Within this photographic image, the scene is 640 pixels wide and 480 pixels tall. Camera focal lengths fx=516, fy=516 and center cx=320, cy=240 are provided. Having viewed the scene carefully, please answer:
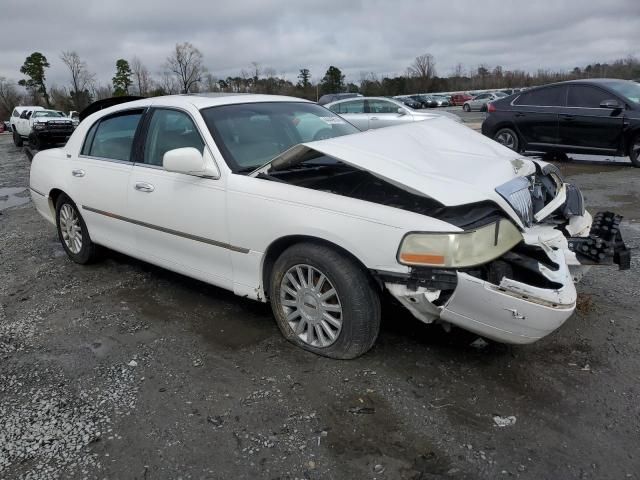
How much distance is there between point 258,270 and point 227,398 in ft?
2.81

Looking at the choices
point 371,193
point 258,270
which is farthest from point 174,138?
point 371,193

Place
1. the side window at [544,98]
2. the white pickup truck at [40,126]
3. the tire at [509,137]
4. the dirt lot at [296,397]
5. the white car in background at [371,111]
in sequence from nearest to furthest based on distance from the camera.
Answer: the dirt lot at [296,397] → the side window at [544,98] → the tire at [509,137] → the white car in background at [371,111] → the white pickup truck at [40,126]

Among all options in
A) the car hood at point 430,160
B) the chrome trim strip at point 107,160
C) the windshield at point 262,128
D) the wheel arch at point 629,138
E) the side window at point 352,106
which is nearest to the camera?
the car hood at point 430,160

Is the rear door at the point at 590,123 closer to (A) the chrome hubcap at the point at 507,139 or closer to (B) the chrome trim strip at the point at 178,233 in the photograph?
(A) the chrome hubcap at the point at 507,139

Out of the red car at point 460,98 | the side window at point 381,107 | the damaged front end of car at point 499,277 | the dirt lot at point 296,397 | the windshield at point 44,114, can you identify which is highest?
the red car at point 460,98

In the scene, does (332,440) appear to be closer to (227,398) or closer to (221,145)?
(227,398)

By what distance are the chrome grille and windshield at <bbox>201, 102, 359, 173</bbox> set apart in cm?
163

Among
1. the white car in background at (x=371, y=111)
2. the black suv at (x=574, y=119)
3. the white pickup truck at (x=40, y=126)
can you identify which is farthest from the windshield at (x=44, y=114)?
the black suv at (x=574, y=119)

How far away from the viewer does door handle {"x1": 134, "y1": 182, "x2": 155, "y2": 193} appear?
392 cm

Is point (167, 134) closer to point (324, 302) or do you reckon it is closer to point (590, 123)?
point (324, 302)

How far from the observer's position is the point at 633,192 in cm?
735

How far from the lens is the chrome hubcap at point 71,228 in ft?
16.6

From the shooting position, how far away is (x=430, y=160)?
3.20 m

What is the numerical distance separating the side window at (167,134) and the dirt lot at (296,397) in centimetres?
121
